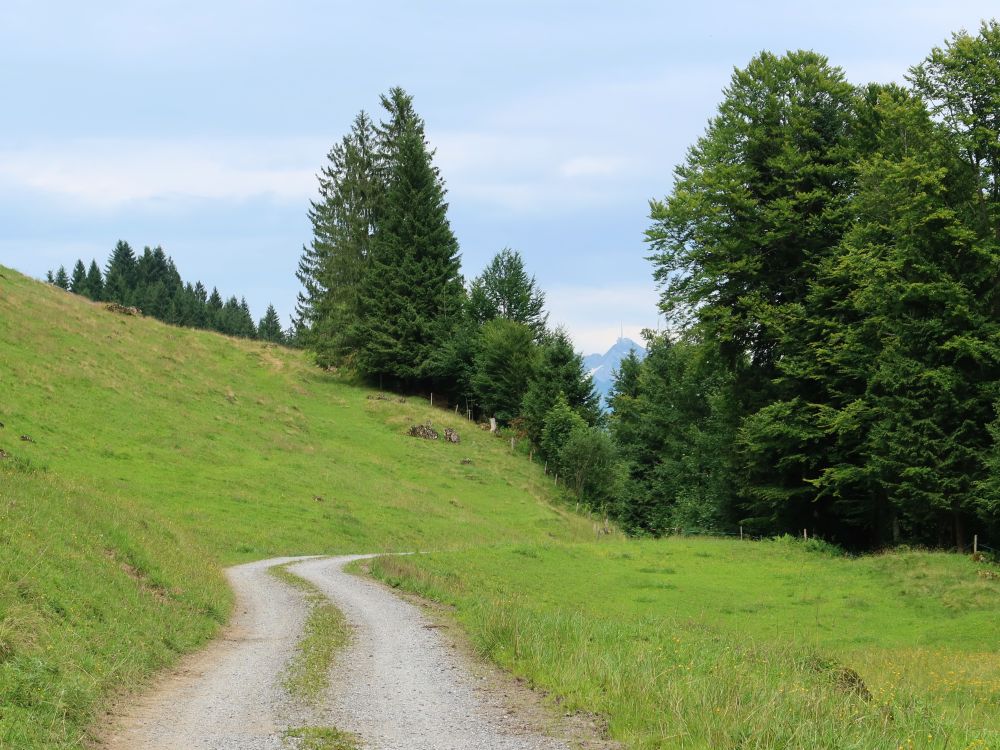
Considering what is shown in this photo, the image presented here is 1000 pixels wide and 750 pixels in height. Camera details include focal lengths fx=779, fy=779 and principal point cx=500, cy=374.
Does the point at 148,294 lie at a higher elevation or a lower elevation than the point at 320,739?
higher

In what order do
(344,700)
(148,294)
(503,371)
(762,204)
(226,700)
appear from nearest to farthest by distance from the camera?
(344,700)
(226,700)
(762,204)
(503,371)
(148,294)

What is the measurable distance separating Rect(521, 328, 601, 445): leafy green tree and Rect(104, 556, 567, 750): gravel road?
2211 inches

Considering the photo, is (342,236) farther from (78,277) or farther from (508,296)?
(78,277)

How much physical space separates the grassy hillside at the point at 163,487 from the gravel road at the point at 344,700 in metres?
0.73

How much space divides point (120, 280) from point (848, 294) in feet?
539

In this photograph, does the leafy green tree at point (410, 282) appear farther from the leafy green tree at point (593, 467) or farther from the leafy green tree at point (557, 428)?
the leafy green tree at point (593, 467)

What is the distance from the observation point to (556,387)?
74.2 metres

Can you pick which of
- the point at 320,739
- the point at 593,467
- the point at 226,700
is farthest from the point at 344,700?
the point at 593,467

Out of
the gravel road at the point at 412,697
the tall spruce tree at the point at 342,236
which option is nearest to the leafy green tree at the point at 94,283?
the tall spruce tree at the point at 342,236

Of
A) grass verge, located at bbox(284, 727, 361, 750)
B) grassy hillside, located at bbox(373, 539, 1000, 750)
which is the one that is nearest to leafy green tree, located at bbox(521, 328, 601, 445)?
grassy hillside, located at bbox(373, 539, 1000, 750)

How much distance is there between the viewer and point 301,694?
436 inches

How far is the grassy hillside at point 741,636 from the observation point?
8586 millimetres

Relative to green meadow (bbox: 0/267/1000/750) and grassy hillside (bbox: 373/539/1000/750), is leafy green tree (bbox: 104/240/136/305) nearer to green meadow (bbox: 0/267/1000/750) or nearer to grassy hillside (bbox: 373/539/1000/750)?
green meadow (bbox: 0/267/1000/750)

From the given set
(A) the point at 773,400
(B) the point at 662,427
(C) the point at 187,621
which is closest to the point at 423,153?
(B) the point at 662,427
